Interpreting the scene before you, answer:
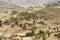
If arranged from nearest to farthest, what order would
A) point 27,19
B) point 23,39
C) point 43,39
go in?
1. point 43,39
2. point 23,39
3. point 27,19

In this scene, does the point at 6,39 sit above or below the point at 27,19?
above

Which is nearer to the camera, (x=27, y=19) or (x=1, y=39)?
(x=1, y=39)

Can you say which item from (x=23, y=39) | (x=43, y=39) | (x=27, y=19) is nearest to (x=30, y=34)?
(x=23, y=39)

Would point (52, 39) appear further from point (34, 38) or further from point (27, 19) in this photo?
point (27, 19)

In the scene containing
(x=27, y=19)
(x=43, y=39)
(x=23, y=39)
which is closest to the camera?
(x=43, y=39)

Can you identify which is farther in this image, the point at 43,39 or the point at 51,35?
the point at 51,35

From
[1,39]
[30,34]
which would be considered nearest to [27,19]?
[30,34]

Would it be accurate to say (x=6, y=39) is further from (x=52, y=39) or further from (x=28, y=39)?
(x=52, y=39)

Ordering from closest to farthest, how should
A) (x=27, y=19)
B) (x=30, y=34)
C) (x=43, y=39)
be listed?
(x=43, y=39)
(x=30, y=34)
(x=27, y=19)

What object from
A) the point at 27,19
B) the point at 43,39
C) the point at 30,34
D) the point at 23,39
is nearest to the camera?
the point at 43,39
